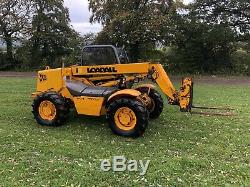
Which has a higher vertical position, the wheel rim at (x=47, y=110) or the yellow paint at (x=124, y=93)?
the yellow paint at (x=124, y=93)

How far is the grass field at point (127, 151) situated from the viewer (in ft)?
20.1

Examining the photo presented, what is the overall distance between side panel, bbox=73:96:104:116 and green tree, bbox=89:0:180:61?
12838mm

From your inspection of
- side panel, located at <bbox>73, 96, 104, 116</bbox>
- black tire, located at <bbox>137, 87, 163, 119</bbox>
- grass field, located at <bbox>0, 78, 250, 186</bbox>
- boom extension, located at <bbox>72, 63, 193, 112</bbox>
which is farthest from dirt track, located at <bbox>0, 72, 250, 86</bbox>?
side panel, located at <bbox>73, 96, 104, 116</bbox>

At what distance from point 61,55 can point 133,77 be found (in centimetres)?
1701

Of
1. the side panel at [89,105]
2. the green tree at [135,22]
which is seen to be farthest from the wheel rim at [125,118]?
the green tree at [135,22]

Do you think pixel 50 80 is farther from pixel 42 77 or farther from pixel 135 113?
pixel 135 113

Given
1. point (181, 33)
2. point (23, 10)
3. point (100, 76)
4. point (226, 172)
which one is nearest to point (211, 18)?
point (181, 33)

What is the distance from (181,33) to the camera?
2216 cm

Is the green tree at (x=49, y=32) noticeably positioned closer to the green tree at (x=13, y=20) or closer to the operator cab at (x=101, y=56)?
the green tree at (x=13, y=20)

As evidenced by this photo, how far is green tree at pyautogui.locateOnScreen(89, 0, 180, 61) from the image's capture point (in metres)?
21.1

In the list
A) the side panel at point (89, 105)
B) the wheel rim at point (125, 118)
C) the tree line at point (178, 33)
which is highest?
the tree line at point (178, 33)

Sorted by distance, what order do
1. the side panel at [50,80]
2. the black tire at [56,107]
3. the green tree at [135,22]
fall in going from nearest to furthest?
the black tire at [56,107], the side panel at [50,80], the green tree at [135,22]

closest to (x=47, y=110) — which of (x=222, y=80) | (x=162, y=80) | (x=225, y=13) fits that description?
(x=162, y=80)

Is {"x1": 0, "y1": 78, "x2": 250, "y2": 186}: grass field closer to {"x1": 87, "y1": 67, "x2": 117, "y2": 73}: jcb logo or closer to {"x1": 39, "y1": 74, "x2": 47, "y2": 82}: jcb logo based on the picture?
{"x1": 39, "y1": 74, "x2": 47, "y2": 82}: jcb logo
